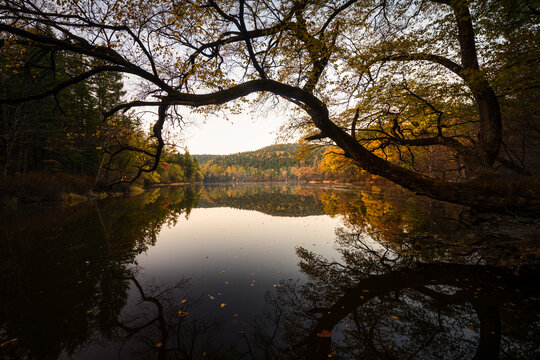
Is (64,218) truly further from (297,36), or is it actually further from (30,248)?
(297,36)

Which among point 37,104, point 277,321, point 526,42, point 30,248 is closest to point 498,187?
point 526,42

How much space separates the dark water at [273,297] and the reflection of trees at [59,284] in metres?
0.03

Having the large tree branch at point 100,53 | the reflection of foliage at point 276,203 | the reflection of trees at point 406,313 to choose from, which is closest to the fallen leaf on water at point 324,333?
the reflection of trees at point 406,313

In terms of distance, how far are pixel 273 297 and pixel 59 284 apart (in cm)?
492

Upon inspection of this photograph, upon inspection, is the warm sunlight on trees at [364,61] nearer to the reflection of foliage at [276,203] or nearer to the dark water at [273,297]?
the dark water at [273,297]

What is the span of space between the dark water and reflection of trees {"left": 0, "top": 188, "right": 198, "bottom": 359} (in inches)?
1.1

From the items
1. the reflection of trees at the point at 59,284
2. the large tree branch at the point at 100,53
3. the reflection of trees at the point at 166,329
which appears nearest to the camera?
the reflection of trees at the point at 166,329

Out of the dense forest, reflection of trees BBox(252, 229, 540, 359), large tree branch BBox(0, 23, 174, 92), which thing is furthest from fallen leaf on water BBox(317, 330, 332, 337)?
the dense forest

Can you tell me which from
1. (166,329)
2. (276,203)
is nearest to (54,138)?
(276,203)

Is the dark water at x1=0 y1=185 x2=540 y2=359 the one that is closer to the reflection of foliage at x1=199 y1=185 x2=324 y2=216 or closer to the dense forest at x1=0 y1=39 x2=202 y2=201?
the dense forest at x1=0 y1=39 x2=202 y2=201

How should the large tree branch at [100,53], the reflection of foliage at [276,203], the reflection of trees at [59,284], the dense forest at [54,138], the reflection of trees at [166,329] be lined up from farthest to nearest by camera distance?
the dense forest at [54,138], the reflection of foliage at [276,203], the large tree branch at [100,53], the reflection of trees at [59,284], the reflection of trees at [166,329]

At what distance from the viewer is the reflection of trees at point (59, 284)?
301 cm

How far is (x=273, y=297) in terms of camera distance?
4.21 metres

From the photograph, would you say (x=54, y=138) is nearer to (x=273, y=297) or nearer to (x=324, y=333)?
(x=273, y=297)
